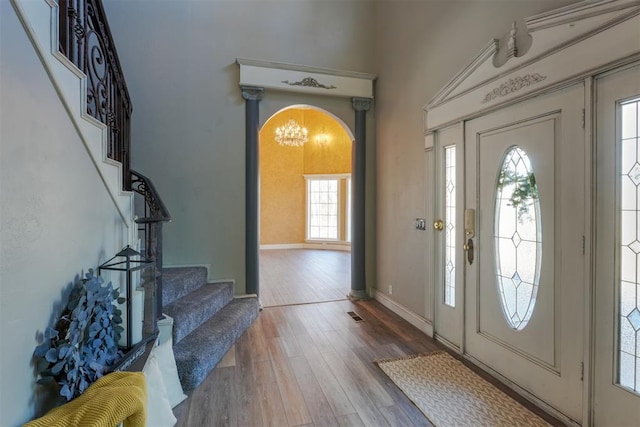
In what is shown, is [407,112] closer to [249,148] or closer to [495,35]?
[495,35]

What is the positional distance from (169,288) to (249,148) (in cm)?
195

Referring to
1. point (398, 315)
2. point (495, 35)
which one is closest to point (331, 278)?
point (398, 315)

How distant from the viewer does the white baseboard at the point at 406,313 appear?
3.29 metres

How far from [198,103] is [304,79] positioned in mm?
1437

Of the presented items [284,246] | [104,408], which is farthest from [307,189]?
[104,408]

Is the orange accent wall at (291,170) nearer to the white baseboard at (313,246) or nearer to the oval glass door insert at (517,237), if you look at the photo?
the white baseboard at (313,246)

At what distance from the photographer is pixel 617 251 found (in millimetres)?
1688

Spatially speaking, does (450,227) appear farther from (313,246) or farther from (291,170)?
(291,170)

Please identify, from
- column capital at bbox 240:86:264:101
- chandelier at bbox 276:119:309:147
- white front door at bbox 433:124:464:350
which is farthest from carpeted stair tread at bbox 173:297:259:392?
chandelier at bbox 276:119:309:147

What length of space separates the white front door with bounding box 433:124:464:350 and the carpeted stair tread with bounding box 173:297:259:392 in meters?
2.12

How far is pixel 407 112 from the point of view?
365 centimetres

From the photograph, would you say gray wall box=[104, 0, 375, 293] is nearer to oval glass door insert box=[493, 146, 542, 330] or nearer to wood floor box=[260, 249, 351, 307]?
wood floor box=[260, 249, 351, 307]

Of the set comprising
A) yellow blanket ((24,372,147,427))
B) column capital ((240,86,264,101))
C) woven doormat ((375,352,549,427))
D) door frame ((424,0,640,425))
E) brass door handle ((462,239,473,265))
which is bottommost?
woven doormat ((375,352,549,427))

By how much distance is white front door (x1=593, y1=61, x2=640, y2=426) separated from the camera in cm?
162
